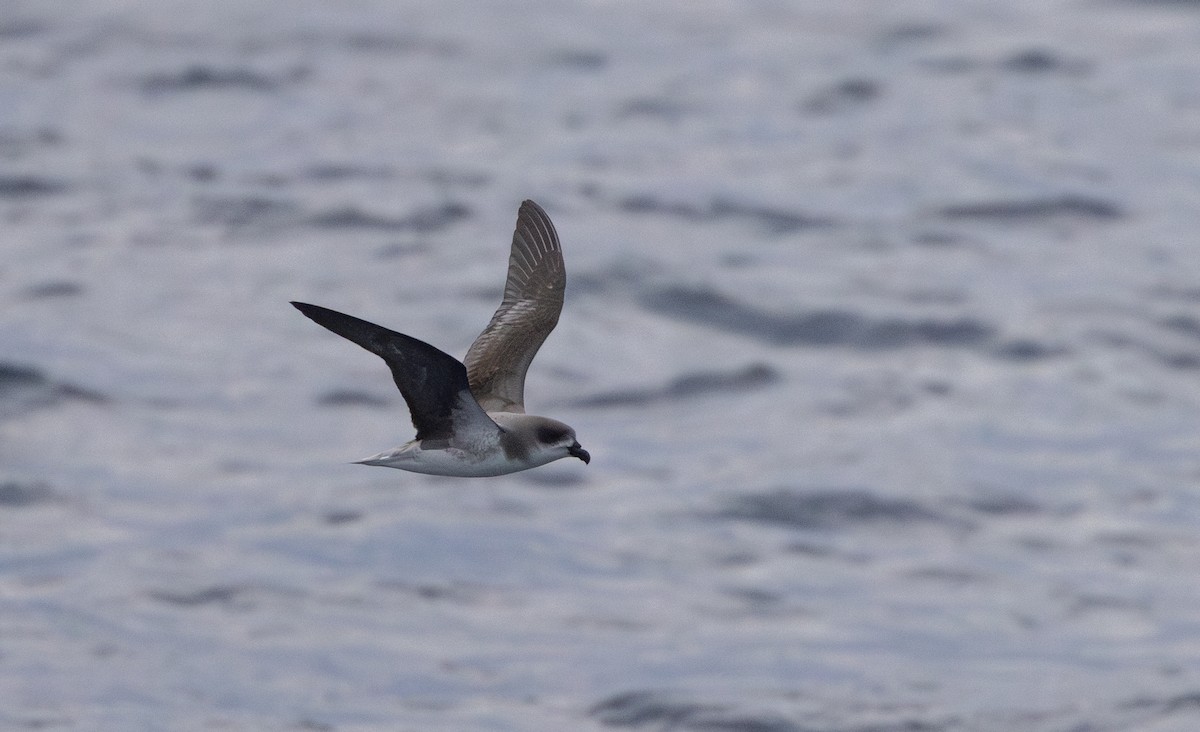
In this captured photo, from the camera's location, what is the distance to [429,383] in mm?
9578

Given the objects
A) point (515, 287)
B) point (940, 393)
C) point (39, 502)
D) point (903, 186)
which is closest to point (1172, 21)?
point (903, 186)

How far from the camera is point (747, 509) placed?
31.9m

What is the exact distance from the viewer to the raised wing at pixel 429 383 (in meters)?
8.99

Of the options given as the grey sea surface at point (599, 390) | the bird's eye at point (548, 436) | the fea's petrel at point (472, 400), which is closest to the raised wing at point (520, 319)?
the fea's petrel at point (472, 400)

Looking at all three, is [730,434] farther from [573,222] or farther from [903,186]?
[903,186]

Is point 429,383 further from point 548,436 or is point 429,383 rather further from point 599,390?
point 599,390

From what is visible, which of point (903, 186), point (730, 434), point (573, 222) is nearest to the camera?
point (730, 434)

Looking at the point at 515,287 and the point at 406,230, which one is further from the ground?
the point at 515,287

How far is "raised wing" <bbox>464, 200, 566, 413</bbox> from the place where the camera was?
11094 mm

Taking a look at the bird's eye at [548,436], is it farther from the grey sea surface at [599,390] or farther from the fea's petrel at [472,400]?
the grey sea surface at [599,390]

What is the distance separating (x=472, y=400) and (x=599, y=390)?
2315 centimetres

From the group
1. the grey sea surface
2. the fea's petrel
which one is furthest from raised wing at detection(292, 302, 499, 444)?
the grey sea surface

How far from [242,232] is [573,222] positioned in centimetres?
644

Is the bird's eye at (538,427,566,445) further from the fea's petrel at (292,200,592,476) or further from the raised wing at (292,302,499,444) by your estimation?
the raised wing at (292,302,499,444)
